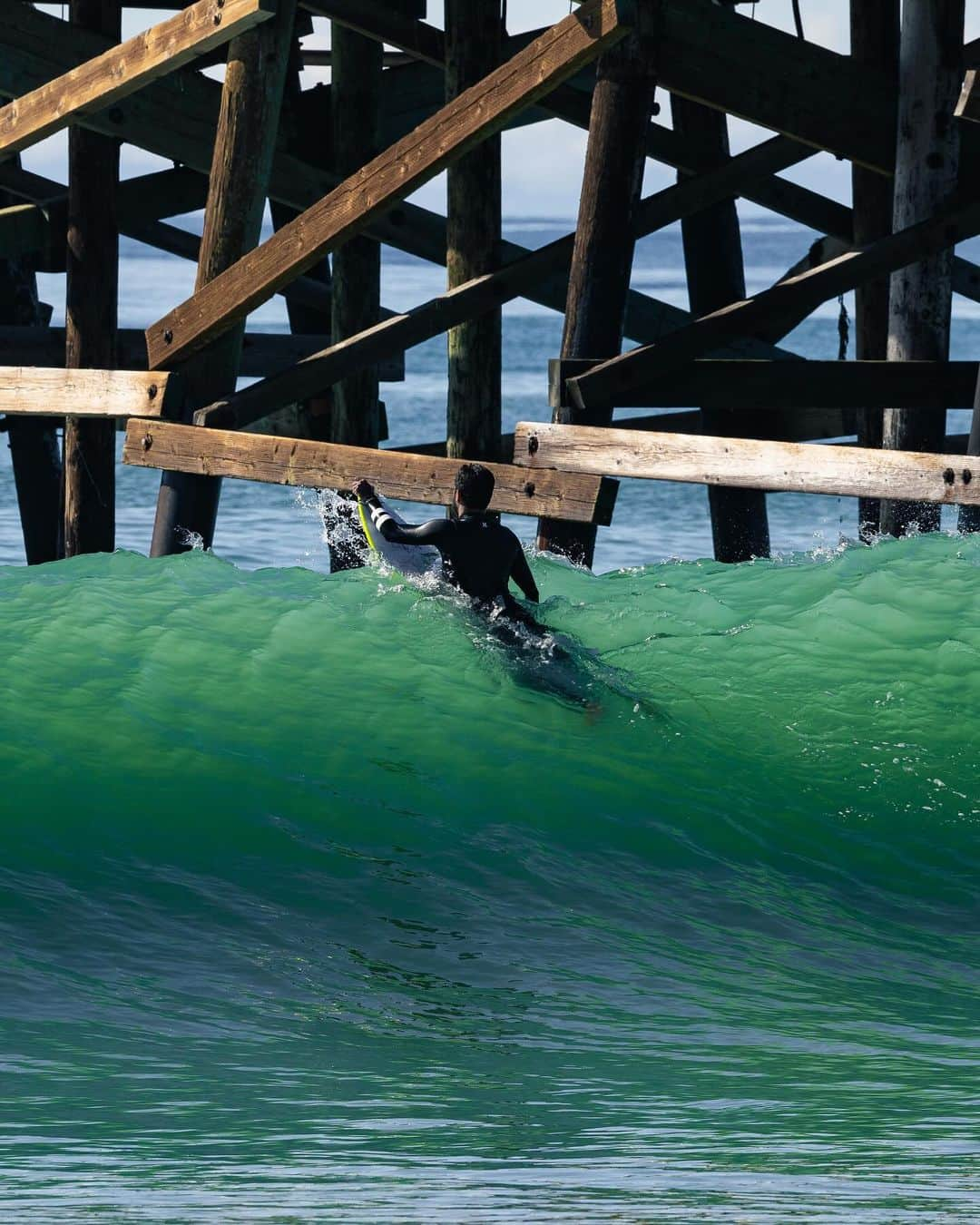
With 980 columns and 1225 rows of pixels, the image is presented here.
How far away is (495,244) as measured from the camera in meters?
10.0

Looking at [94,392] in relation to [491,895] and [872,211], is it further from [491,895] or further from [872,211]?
[872,211]

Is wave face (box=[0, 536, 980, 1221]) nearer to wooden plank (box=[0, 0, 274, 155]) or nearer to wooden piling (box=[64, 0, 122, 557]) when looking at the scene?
wooden piling (box=[64, 0, 122, 557])

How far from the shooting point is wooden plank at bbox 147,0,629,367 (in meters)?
8.38

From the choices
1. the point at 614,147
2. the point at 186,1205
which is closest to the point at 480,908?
the point at 186,1205

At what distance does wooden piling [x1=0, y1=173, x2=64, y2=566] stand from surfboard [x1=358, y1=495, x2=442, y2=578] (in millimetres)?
4906

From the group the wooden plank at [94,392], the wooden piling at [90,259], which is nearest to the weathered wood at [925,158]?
the wooden plank at [94,392]

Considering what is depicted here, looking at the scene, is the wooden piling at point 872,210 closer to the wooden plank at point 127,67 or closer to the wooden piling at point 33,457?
the wooden plank at point 127,67

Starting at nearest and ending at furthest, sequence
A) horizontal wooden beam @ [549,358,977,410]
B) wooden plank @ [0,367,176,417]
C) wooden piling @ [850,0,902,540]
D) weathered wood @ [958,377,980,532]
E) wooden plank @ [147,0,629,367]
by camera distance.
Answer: weathered wood @ [958,377,980,532]
wooden plank @ [147,0,629,367]
horizontal wooden beam @ [549,358,977,410]
wooden plank @ [0,367,176,417]
wooden piling @ [850,0,902,540]

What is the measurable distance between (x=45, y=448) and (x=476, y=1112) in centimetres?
904

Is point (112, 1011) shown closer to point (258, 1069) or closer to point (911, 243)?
point (258, 1069)

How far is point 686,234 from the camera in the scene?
12.1 m

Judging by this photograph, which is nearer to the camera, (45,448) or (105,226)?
(105,226)

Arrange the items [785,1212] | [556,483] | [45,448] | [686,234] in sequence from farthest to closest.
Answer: [45,448], [686,234], [556,483], [785,1212]

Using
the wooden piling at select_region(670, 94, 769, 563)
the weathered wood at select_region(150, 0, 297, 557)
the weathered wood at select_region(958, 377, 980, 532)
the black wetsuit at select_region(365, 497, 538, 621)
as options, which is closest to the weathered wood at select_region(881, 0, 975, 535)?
the weathered wood at select_region(958, 377, 980, 532)
